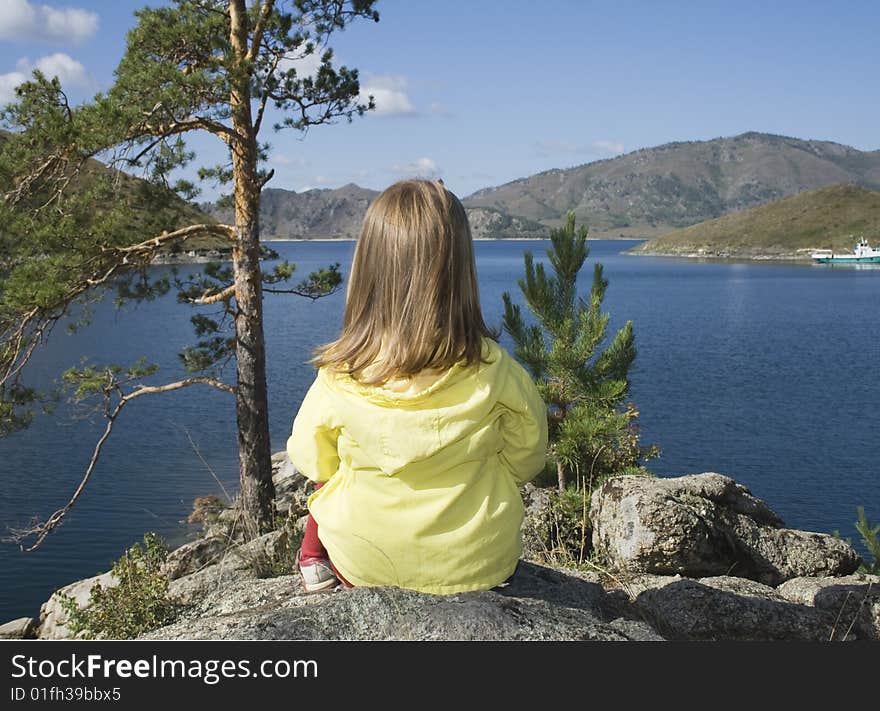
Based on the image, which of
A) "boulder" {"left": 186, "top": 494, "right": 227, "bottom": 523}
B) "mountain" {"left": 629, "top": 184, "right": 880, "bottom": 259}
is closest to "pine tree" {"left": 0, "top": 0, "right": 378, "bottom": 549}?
"boulder" {"left": 186, "top": 494, "right": 227, "bottom": 523}

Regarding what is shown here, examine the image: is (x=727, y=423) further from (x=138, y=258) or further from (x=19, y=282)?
(x=19, y=282)

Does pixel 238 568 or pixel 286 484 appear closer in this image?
pixel 238 568

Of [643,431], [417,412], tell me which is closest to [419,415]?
[417,412]

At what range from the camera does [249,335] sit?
440 inches

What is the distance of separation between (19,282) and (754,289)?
7122cm

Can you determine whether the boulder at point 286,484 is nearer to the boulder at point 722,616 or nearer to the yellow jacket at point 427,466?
the boulder at point 722,616

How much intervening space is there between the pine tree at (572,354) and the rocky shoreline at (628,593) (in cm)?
113

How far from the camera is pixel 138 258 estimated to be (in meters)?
10.6

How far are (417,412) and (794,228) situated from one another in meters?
145

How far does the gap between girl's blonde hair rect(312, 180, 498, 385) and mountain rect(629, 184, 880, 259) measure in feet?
432

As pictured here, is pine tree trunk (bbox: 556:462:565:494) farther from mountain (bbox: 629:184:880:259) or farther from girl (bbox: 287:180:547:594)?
mountain (bbox: 629:184:880:259)

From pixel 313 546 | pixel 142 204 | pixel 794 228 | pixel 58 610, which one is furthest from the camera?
pixel 794 228

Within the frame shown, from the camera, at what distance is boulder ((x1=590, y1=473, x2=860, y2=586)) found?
5.80m

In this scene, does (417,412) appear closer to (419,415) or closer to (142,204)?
(419,415)
